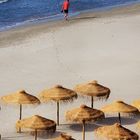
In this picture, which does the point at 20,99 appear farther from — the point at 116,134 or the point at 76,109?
the point at 116,134

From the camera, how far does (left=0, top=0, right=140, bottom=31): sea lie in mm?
45969

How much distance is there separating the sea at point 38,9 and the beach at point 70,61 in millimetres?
3794

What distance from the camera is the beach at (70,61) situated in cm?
2427

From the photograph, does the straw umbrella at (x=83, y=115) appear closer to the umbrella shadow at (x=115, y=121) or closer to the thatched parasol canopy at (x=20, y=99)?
the thatched parasol canopy at (x=20, y=99)

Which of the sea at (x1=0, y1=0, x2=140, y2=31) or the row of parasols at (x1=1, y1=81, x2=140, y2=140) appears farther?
the sea at (x1=0, y1=0, x2=140, y2=31)

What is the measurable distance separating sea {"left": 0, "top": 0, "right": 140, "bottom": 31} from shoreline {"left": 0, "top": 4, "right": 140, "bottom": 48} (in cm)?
174

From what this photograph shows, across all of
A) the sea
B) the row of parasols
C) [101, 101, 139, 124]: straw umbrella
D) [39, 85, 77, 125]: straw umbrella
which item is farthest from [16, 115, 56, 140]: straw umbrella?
the sea

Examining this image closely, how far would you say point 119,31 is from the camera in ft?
123

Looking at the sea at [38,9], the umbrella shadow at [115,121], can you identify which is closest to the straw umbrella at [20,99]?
the umbrella shadow at [115,121]

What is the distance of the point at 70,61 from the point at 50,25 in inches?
448

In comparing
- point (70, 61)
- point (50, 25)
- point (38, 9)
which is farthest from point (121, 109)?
point (38, 9)

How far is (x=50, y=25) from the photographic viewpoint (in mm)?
41969

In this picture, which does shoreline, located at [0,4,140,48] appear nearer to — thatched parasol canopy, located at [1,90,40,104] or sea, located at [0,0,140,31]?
sea, located at [0,0,140,31]

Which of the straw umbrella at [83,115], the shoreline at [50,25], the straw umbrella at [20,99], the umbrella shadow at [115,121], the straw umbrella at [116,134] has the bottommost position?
the umbrella shadow at [115,121]
